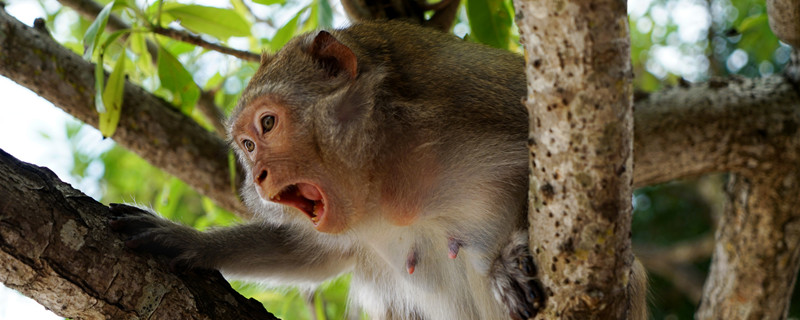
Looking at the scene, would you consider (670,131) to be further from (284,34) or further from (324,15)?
(284,34)

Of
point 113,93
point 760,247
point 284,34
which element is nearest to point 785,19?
point 760,247

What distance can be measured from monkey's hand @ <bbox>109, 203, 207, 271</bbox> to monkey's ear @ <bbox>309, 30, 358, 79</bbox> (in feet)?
3.36

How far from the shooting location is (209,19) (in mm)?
3863

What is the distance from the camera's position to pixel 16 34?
376 centimetres

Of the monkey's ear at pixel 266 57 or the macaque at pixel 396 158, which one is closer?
the macaque at pixel 396 158

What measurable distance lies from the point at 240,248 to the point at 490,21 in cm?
179

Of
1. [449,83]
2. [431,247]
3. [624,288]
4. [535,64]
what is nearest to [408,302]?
[431,247]

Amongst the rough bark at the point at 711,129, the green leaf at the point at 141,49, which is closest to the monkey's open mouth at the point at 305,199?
the green leaf at the point at 141,49

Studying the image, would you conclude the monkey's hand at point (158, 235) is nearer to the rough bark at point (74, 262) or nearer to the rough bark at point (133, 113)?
the rough bark at point (74, 262)

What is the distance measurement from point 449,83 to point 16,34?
2300 mm

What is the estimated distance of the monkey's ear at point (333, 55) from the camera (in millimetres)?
3311

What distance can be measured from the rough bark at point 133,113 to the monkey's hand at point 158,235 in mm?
1049

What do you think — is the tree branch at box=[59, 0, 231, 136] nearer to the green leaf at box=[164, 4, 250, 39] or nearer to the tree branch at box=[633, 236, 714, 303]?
the green leaf at box=[164, 4, 250, 39]

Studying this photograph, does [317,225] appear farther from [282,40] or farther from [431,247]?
[282,40]
